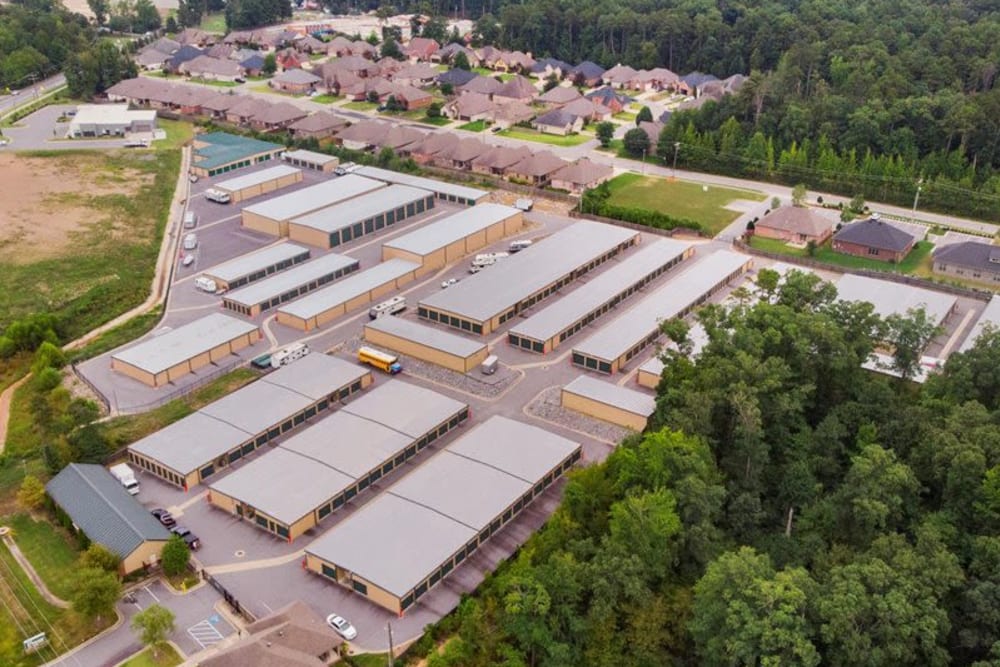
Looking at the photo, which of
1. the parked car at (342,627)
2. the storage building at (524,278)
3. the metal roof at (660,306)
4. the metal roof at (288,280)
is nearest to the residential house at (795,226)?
the metal roof at (660,306)

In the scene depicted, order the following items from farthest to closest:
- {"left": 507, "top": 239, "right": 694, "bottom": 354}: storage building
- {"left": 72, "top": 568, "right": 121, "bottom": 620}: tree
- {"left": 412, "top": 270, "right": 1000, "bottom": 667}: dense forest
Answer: {"left": 507, "top": 239, "right": 694, "bottom": 354}: storage building < {"left": 72, "top": 568, "right": 121, "bottom": 620}: tree < {"left": 412, "top": 270, "right": 1000, "bottom": 667}: dense forest

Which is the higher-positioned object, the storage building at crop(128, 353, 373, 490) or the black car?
the storage building at crop(128, 353, 373, 490)

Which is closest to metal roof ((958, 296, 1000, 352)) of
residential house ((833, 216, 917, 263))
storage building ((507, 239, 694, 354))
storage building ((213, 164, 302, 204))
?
residential house ((833, 216, 917, 263))

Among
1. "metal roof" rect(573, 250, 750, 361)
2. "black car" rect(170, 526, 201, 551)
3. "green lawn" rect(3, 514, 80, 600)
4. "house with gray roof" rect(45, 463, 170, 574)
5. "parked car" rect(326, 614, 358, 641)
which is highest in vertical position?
"metal roof" rect(573, 250, 750, 361)

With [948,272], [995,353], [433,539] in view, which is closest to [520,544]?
[433,539]

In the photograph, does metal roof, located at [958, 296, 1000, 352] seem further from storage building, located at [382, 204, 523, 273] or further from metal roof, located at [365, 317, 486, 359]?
storage building, located at [382, 204, 523, 273]

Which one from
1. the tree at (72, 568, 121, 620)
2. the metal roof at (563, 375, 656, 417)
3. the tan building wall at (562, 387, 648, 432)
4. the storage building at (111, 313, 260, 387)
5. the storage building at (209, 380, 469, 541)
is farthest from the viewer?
the storage building at (111, 313, 260, 387)

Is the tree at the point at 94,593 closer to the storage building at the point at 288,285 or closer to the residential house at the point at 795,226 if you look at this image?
the storage building at the point at 288,285
